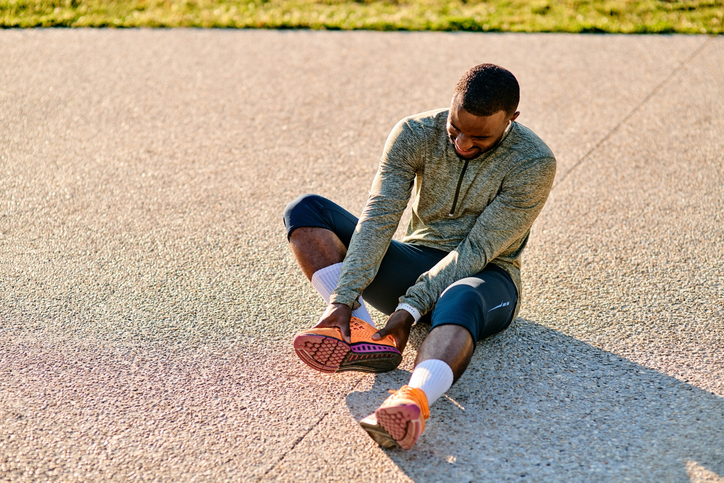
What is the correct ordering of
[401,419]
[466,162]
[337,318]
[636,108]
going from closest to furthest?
[401,419] → [337,318] → [466,162] → [636,108]

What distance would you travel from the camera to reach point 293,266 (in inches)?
143

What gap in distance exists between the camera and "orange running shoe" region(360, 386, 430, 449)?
2266mm

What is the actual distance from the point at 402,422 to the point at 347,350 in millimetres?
434

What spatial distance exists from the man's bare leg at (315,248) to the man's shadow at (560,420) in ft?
1.66

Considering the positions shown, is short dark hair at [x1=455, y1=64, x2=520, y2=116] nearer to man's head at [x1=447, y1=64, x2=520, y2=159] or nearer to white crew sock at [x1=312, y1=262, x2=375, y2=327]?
man's head at [x1=447, y1=64, x2=520, y2=159]

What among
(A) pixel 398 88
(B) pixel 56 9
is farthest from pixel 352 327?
(B) pixel 56 9

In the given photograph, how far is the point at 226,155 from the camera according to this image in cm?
477

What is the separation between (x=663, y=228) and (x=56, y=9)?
6.33 m

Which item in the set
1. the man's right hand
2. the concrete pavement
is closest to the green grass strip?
the concrete pavement

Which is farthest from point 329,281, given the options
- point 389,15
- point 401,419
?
point 389,15

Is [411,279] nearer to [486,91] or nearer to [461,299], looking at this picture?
[461,299]

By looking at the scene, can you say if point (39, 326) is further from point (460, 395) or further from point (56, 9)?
point (56, 9)

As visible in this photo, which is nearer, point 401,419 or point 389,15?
point 401,419

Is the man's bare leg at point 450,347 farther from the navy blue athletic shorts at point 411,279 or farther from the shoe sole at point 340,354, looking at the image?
the shoe sole at point 340,354
